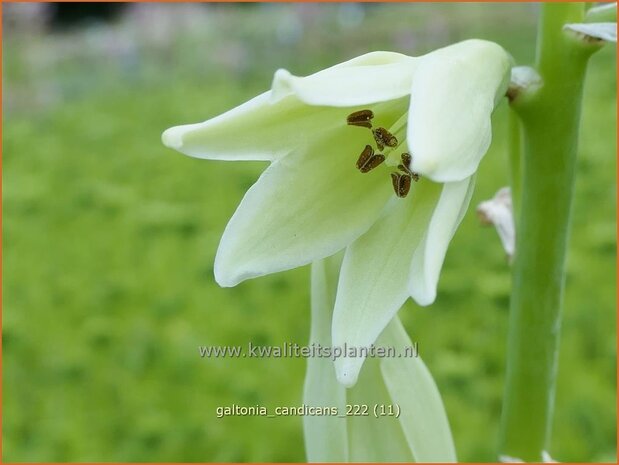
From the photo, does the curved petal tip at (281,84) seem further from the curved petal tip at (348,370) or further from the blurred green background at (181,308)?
the blurred green background at (181,308)

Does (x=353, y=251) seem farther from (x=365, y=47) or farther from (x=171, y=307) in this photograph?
(x=365, y=47)

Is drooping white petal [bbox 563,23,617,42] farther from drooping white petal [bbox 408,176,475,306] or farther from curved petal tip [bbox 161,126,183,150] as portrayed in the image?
curved petal tip [bbox 161,126,183,150]

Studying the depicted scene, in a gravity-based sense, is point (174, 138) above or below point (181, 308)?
above

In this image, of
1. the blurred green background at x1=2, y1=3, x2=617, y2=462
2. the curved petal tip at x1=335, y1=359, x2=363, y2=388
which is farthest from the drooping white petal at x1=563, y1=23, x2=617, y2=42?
the blurred green background at x1=2, y1=3, x2=617, y2=462

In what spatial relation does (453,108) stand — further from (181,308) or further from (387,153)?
(181,308)

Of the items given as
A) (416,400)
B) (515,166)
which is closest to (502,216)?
(515,166)

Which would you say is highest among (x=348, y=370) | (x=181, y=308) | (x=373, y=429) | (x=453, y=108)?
(x=453, y=108)

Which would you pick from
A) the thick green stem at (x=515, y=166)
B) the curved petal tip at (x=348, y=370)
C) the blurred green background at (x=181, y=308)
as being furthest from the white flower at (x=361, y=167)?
the blurred green background at (x=181, y=308)
